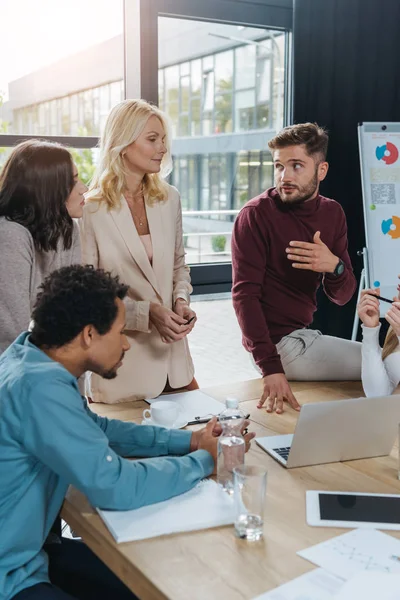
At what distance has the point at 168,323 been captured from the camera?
2.26 metres

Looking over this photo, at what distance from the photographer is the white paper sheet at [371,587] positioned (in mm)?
1090

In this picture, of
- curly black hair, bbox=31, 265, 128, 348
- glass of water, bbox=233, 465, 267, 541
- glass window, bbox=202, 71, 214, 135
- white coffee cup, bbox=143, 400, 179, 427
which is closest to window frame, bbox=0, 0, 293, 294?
glass window, bbox=202, 71, 214, 135

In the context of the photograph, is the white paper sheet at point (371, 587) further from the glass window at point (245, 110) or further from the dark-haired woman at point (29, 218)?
the glass window at point (245, 110)

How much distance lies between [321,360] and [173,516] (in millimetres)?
1179

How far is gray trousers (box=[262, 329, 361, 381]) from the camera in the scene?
95.2 inches

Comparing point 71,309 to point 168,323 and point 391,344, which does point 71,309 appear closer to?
point 168,323

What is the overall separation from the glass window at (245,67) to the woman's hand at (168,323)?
205cm

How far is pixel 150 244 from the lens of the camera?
8.14 ft

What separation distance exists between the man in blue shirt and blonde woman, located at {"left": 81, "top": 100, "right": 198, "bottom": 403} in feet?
2.54

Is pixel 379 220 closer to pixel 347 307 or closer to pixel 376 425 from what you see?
pixel 347 307

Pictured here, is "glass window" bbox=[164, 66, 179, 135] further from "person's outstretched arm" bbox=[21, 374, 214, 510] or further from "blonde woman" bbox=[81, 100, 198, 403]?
"person's outstretched arm" bbox=[21, 374, 214, 510]

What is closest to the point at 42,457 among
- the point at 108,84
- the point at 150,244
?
the point at 150,244

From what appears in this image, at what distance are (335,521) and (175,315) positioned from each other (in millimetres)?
1055

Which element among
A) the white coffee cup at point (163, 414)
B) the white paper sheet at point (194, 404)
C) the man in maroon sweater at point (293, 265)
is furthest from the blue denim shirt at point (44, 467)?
the man in maroon sweater at point (293, 265)
